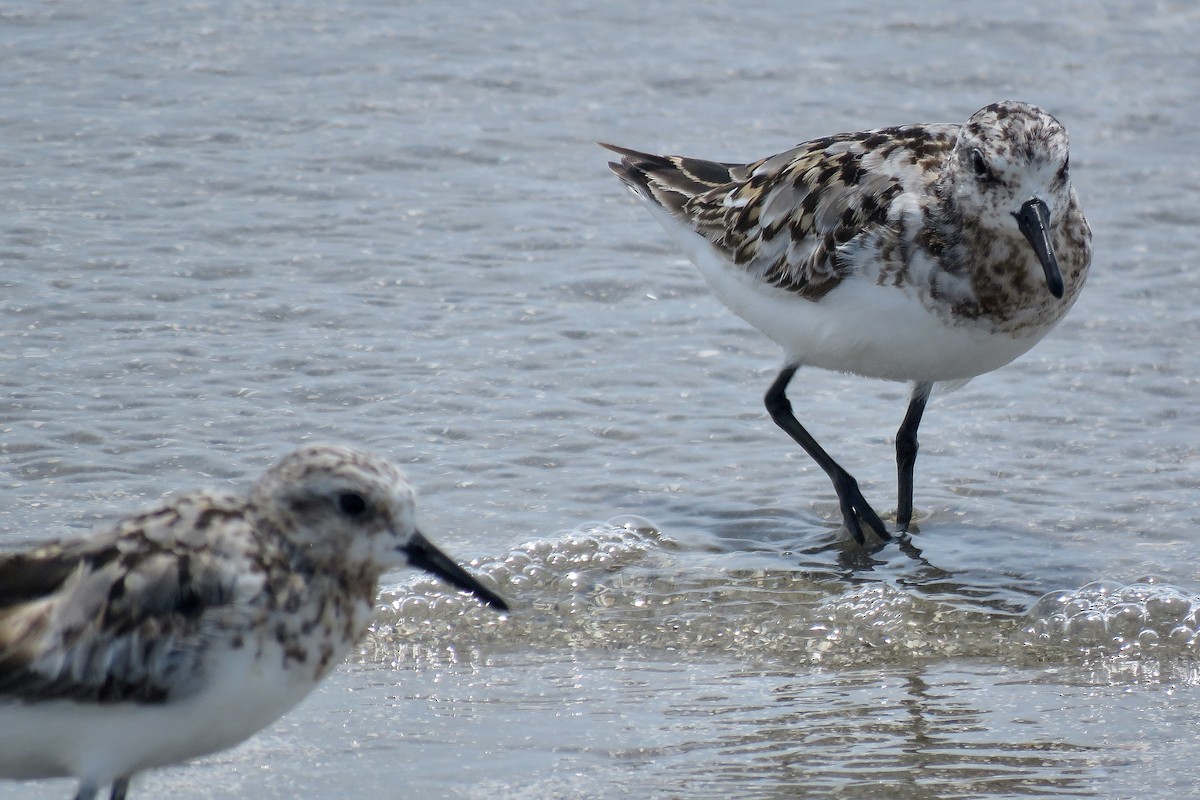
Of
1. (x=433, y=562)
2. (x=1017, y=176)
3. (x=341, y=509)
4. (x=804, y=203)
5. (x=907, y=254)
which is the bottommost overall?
(x=433, y=562)

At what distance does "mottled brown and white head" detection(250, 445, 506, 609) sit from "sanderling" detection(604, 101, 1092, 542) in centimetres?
329

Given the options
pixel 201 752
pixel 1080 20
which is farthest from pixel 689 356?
pixel 1080 20

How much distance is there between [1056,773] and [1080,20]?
1034 cm

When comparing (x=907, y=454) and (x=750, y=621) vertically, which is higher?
(x=907, y=454)

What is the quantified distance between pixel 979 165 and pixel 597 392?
242 centimetres

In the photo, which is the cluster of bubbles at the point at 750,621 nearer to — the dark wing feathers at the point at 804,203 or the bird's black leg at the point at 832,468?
the bird's black leg at the point at 832,468

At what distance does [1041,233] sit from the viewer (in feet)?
23.2

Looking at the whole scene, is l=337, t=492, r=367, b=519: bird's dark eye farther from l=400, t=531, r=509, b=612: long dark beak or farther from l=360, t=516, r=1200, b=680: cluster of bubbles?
l=360, t=516, r=1200, b=680: cluster of bubbles

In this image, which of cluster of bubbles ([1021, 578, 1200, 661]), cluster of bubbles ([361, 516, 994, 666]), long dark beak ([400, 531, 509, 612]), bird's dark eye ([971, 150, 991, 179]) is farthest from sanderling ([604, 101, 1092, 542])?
long dark beak ([400, 531, 509, 612])

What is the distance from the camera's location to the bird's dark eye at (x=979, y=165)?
23.8ft

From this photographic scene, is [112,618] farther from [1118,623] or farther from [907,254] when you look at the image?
[907,254]

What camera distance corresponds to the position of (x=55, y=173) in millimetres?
10930

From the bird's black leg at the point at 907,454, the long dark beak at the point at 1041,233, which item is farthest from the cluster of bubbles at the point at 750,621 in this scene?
the long dark beak at the point at 1041,233

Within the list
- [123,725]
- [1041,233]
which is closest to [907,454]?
[1041,233]
